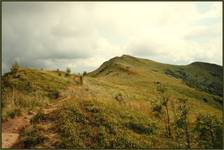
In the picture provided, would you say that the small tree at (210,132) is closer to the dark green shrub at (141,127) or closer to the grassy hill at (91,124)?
the grassy hill at (91,124)

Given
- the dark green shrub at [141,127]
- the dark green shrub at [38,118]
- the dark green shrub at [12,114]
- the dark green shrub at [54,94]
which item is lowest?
the dark green shrub at [141,127]

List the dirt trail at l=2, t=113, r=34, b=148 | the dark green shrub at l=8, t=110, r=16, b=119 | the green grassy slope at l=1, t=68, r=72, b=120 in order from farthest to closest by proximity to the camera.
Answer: the green grassy slope at l=1, t=68, r=72, b=120 → the dark green shrub at l=8, t=110, r=16, b=119 → the dirt trail at l=2, t=113, r=34, b=148

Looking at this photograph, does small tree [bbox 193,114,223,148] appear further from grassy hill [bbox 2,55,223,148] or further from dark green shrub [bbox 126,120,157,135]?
dark green shrub [bbox 126,120,157,135]

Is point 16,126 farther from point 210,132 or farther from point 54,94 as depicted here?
point 210,132

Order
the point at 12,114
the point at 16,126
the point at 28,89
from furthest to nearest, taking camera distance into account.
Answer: the point at 28,89 → the point at 12,114 → the point at 16,126

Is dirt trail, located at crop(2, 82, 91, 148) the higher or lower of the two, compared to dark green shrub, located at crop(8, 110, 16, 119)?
lower

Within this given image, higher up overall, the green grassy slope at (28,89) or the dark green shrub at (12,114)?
the green grassy slope at (28,89)

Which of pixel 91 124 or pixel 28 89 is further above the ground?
pixel 28 89

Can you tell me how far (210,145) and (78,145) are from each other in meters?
13.0

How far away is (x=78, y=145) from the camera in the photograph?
87.2 feet

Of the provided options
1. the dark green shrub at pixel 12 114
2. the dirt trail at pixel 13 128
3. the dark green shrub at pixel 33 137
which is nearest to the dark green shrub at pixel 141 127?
the dark green shrub at pixel 33 137

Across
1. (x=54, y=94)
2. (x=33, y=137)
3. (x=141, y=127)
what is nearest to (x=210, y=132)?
(x=141, y=127)

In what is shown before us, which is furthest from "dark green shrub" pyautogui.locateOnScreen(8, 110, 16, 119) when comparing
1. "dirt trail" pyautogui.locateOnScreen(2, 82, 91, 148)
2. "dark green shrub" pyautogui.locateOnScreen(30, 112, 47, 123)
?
"dark green shrub" pyautogui.locateOnScreen(30, 112, 47, 123)

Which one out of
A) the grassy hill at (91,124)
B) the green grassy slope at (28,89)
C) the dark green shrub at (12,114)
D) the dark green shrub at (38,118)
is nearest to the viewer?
the grassy hill at (91,124)
